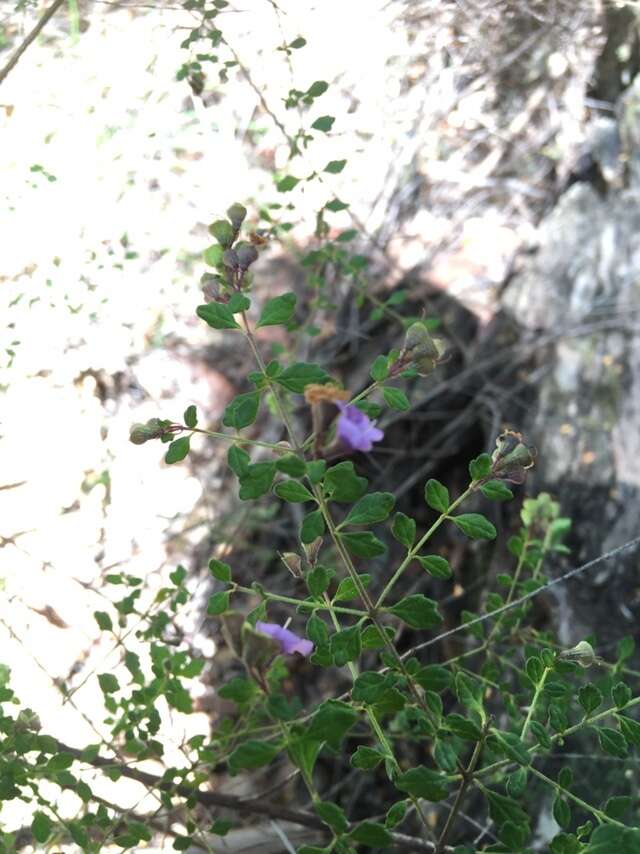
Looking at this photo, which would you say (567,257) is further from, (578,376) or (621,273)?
(578,376)

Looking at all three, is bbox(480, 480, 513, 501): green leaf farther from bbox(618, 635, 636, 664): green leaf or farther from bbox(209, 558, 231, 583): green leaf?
bbox(618, 635, 636, 664): green leaf

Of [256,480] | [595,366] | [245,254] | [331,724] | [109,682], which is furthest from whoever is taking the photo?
[595,366]

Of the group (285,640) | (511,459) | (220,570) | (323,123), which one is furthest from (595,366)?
(220,570)

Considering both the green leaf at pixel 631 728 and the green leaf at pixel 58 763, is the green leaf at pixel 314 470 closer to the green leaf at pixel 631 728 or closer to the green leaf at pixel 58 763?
the green leaf at pixel 631 728

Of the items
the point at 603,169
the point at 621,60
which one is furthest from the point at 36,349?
the point at 621,60

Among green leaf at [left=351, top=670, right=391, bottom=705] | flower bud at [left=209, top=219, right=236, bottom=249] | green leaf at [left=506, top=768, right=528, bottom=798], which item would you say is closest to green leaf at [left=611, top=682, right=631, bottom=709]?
green leaf at [left=506, top=768, right=528, bottom=798]

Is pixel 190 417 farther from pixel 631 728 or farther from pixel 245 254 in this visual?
pixel 631 728

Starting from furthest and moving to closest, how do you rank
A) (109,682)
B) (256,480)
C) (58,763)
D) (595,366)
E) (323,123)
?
(595,366) < (323,123) < (109,682) < (58,763) < (256,480)
